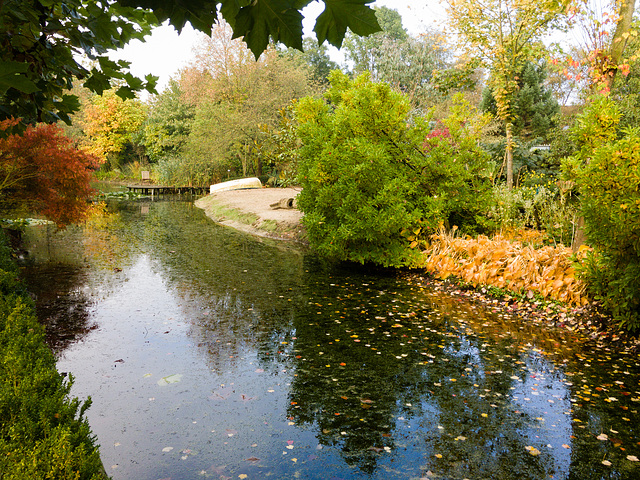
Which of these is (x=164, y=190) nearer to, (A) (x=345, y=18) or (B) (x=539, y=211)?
(B) (x=539, y=211)

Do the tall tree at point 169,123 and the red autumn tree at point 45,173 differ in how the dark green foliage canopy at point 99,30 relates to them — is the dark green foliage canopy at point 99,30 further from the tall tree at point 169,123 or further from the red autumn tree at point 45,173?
the tall tree at point 169,123

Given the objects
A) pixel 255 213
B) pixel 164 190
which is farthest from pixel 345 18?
pixel 164 190

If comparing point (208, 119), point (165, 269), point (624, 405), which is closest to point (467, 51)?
point (165, 269)

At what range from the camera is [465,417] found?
404cm

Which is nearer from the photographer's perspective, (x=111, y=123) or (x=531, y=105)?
(x=531, y=105)

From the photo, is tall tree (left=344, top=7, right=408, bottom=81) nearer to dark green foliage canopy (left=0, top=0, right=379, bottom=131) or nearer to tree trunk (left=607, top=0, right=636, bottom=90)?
tree trunk (left=607, top=0, right=636, bottom=90)

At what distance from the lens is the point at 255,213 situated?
17469 mm

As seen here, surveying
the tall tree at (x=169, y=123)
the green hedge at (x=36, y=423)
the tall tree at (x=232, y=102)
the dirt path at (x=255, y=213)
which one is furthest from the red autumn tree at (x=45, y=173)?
the tall tree at (x=169, y=123)

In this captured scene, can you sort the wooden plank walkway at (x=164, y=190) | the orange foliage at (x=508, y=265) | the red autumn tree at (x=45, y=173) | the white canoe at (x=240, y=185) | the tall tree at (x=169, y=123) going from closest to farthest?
the orange foliage at (x=508, y=265), the red autumn tree at (x=45, y=173), the white canoe at (x=240, y=185), the wooden plank walkway at (x=164, y=190), the tall tree at (x=169, y=123)

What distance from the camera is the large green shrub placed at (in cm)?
896

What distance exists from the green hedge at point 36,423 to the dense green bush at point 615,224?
5608mm

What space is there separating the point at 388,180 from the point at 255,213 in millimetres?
9208

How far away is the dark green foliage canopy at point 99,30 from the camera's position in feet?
4.86

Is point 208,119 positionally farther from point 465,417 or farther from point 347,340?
point 465,417
